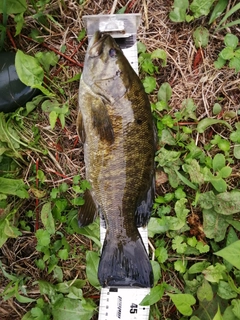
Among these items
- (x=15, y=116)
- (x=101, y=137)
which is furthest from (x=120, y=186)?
(x=15, y=116)

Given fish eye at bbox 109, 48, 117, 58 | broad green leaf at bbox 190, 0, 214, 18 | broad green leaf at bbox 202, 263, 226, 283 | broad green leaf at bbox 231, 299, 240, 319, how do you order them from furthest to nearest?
broad green leaf at bbox 190, 0, 214, 18 < broad green leaf at bbox 202, 263, 226, 283 < broad green leaf at bbox 231, 299, 240, 319 < fish eye at bbox 109, 48, 117, 58

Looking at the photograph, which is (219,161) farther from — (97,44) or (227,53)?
(97,44)

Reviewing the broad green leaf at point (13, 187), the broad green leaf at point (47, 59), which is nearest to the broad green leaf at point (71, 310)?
the broad green leaf at point (13, 187)

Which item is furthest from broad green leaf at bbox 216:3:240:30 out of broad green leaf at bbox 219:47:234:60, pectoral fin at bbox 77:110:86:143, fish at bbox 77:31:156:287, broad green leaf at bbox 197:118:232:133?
pectoral fin at bbox 77:110:86:143

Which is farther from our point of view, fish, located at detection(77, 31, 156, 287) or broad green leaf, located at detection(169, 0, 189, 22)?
broad green leaf, located at detection(169, 0, 189, 22)

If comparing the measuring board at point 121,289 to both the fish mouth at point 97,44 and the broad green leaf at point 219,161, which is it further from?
the broad green leaf at point 219,161

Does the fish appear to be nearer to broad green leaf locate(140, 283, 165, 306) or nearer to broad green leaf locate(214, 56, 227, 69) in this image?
broad green leaf locate(140, 283, 165, 306)

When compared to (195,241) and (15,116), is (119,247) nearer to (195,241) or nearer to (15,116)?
(195,241)
